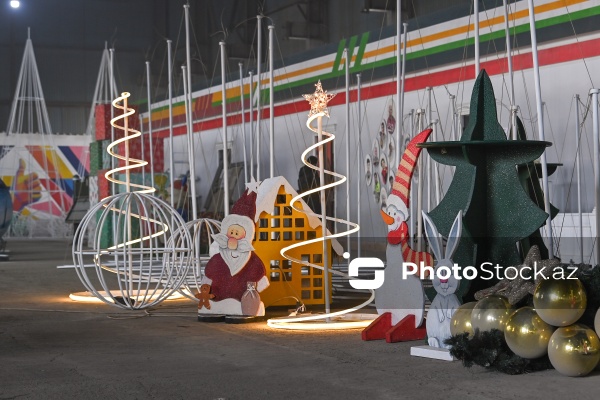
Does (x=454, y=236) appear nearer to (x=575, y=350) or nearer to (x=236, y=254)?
(x=575, y=350)

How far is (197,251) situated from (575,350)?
6.16m

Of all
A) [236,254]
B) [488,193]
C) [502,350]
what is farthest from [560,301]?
[236,254]

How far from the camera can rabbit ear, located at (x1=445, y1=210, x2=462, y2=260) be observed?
771 centimetres

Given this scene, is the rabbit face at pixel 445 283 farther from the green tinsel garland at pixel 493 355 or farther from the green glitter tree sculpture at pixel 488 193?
the green tinsel garland at pixel 493 355

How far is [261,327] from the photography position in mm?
9648

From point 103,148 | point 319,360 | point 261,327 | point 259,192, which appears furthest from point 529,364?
point 103,148

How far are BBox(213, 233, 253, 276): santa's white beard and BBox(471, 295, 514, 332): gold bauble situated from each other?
10.8ft

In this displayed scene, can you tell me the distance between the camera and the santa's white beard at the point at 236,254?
9.98 meters

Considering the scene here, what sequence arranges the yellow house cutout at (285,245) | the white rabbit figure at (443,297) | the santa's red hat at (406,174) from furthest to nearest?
the yellow house cutout at (285,245) → the santa's red hat at (406,174) → the white rabbit figure at (443,297)

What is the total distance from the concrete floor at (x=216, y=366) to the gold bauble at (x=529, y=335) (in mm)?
179

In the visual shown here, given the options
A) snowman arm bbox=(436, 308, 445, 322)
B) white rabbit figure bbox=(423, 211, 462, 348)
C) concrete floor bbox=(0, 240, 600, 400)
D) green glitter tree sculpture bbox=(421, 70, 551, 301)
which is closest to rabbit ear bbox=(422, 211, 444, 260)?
white rabbit figure bbox=(423, 211, 462, 348)

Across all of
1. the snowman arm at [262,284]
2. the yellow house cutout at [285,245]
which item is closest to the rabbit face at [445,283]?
the snowman arm at [262,284]

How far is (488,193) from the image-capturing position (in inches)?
317

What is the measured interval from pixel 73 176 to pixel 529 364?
30.4 metres
